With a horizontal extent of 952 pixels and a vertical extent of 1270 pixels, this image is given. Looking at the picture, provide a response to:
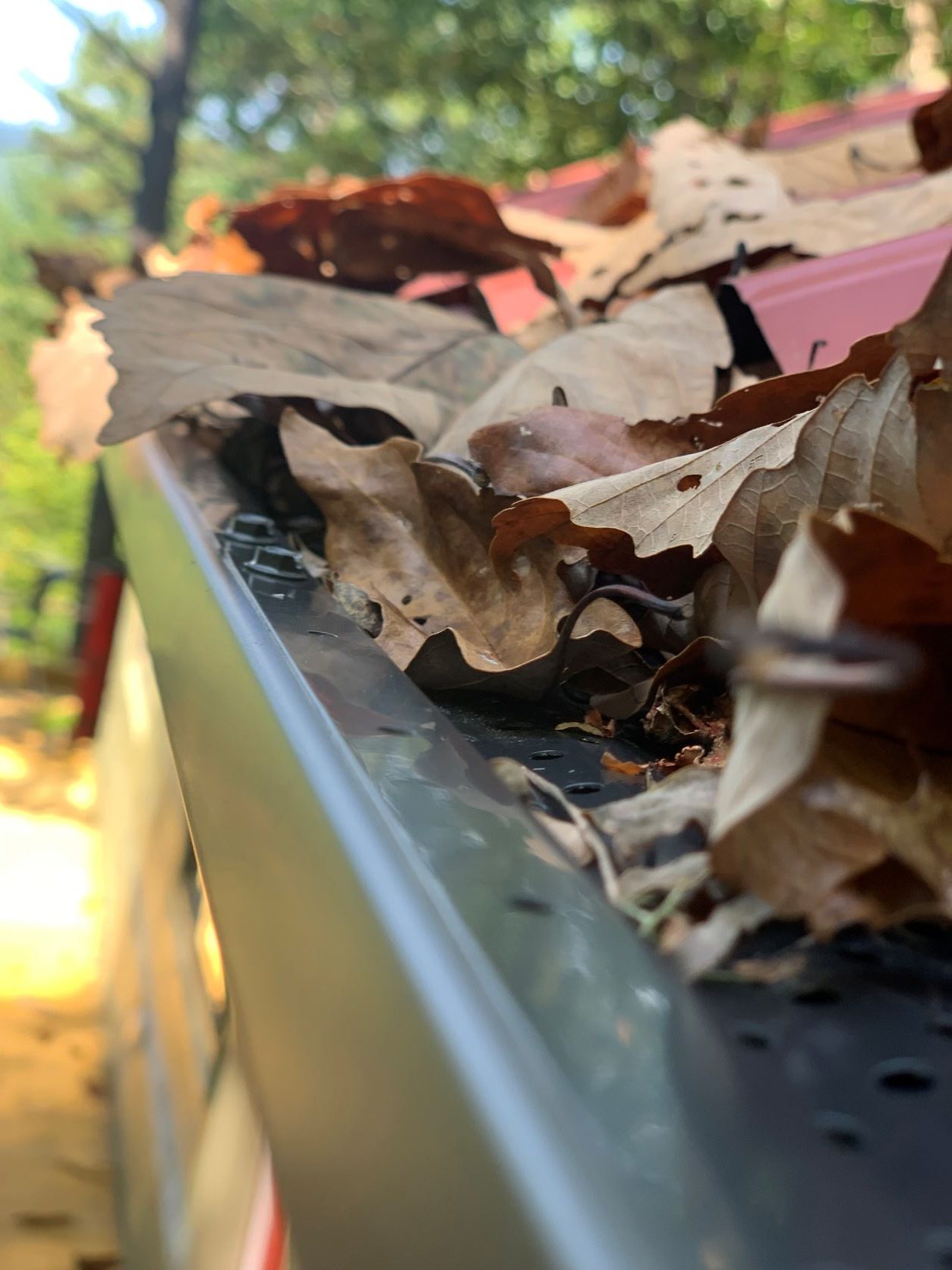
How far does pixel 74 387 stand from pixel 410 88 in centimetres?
559

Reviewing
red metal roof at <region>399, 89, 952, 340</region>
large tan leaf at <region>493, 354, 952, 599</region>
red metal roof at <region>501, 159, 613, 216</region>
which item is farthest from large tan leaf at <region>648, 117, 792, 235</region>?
large tan leaf at <region>493, 354, 952, 599</region>

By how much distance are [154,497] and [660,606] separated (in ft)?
1.64

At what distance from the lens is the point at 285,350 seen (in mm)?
876

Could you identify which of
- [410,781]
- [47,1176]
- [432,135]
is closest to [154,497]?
[410,781]

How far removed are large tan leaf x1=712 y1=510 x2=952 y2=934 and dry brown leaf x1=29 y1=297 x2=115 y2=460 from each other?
88 cm

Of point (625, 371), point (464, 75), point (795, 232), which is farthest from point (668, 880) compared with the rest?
point (464, 75)

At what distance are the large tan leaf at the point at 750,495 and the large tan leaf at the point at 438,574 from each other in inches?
1.2

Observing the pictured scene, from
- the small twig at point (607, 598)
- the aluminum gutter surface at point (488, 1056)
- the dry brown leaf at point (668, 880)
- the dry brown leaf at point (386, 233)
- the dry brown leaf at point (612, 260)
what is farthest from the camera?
the dry brown leaf at point (386, 233)

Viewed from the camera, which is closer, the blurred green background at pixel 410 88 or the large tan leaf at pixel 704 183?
the large tan leaf at pixel 704 183

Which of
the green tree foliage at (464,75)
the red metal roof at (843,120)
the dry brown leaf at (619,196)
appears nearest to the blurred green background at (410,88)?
the green tree foliage at (464,75)

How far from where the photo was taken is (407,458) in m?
0.69

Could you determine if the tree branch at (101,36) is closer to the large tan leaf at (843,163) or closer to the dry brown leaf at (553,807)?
the large tan leaf at (843,163)

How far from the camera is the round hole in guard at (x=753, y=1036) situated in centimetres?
28

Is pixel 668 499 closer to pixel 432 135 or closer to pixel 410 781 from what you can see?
pixel 410 781
